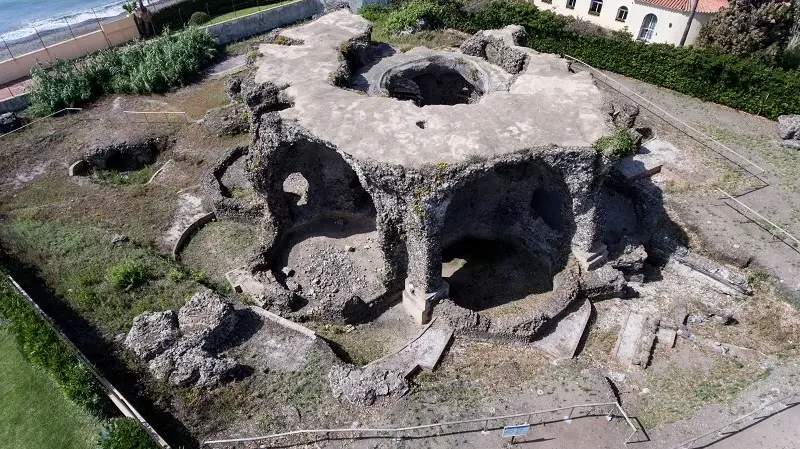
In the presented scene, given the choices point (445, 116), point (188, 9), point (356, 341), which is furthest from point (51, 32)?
point (356, 341)

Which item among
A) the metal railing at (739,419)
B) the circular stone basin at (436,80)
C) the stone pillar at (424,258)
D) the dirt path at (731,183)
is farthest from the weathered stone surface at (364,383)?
the dirt path at (731,183)

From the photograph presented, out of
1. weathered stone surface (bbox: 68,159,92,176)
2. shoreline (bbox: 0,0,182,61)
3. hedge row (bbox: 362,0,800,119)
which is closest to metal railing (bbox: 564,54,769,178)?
hedge row (bbox: 362,0,800,119)

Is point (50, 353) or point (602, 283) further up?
point (50, 353)

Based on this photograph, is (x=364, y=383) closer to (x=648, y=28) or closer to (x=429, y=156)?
(x=429, y=156)

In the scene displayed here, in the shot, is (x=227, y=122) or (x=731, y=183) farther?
(x=227, y=122)

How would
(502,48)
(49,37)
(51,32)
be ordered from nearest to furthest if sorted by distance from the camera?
(502,48) < (49,37) < (51,32)

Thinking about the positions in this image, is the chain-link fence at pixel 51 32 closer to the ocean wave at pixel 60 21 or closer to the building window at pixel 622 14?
the ocean wave at pixel 60 21

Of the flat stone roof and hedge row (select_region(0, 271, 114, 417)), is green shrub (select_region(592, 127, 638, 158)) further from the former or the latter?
hedge row (select_region(0, 271, 114, 417))

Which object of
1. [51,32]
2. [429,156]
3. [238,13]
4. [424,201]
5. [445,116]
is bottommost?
[51,32]

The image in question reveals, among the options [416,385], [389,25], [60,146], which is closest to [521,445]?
[416,385]
